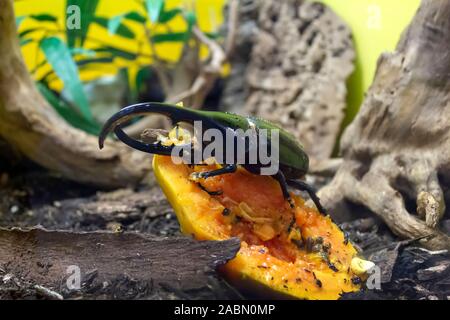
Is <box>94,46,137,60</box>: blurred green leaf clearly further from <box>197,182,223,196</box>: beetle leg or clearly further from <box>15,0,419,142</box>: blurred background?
<box>197,182,223,196</box>: beetle leg

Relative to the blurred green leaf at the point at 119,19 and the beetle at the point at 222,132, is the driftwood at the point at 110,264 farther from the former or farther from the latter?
the blurred green leaf at the point at 119,19

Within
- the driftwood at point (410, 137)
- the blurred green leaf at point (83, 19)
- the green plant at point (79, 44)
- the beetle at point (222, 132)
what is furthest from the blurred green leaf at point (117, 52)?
the beetle at point (222, 132)

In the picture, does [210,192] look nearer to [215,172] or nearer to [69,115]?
[215,172]

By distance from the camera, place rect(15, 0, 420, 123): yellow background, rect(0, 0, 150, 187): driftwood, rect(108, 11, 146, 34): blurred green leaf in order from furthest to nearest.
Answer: rect(108, 11, 146, 34): blurred green leaf → rect(15, 0, 420, 123): yellow background → rect(0, 0, 150, 187): driftwood

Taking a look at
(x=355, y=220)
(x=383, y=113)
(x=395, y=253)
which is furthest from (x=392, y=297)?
(x=383, y=113)

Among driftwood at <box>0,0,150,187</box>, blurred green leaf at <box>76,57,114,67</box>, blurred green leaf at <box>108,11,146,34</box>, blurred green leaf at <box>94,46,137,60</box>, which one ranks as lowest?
driftwood at <box>0,0,150,187</box>

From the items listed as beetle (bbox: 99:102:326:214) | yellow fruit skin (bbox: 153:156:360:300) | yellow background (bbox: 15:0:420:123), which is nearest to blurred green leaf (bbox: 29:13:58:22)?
yellow background (bbox: 15:0:420:123)

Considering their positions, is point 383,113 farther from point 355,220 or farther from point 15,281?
point 15,281
